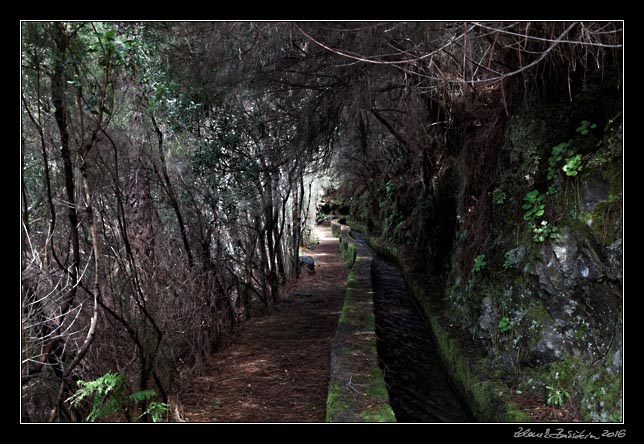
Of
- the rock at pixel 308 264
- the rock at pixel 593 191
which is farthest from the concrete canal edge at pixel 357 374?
the rock at pixel 308 264

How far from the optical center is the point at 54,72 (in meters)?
3.50

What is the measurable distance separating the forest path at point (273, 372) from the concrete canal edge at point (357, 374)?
0.30 meters

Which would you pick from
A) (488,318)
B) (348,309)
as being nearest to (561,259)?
(488,318)

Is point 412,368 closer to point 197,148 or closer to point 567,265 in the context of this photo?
point 567,265

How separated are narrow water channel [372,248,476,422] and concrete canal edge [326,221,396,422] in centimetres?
39

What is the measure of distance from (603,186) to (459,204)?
3.36 meters

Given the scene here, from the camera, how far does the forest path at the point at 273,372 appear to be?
14.2 ft

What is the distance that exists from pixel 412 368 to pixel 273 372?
1858mm

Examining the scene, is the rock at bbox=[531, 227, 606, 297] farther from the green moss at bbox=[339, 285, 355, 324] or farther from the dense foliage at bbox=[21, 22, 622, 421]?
the green moss at bbox=[339, 285, 355, 324]

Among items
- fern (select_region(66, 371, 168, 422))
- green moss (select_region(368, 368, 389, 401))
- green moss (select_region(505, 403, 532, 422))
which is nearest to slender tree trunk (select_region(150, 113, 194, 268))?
fern (select_region(66, 371, 168, 422))

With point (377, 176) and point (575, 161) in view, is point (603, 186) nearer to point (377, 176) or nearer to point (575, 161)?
point (575, 161)

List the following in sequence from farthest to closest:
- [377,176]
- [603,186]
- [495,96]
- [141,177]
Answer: [377,176] < [495,96] < [141,177] < [603,186]

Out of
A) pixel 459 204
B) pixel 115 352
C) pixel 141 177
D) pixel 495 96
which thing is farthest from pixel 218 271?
pixel 495 96

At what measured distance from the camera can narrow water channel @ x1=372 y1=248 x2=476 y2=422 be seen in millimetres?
4719
